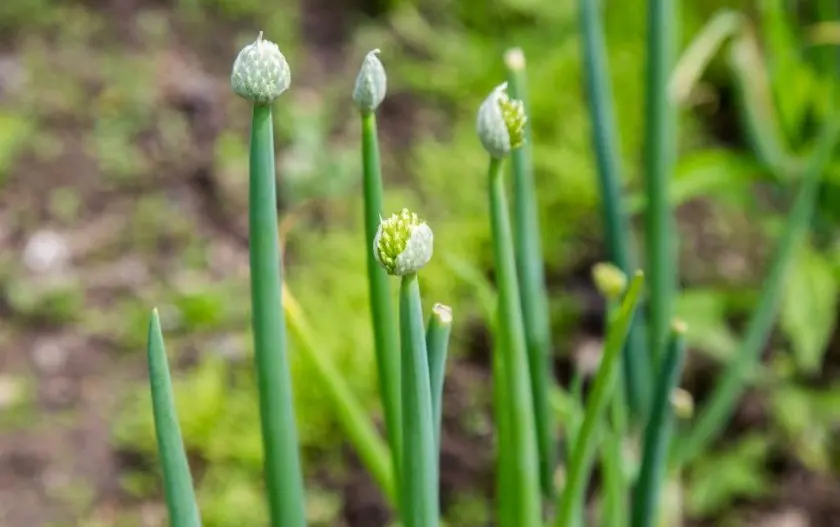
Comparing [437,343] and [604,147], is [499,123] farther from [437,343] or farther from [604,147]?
[604,147]

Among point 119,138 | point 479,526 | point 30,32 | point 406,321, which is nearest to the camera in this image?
point 406,321

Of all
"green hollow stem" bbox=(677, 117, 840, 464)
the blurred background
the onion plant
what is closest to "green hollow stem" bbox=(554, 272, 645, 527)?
the onion plant

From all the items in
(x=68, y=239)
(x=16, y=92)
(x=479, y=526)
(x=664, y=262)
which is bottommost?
(x=479, y=526)

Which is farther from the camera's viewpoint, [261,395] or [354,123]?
[354,123]

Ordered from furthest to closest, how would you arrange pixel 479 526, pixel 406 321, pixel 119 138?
pixel 119 138 < pixel 479 526 < pixel 406 321

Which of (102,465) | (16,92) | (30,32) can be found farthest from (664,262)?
(30,32)

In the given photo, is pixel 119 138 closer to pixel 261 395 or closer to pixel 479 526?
pixel 479 526

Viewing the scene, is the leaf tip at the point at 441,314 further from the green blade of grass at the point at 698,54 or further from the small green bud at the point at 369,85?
the green blade of grass at the point at 698,54
